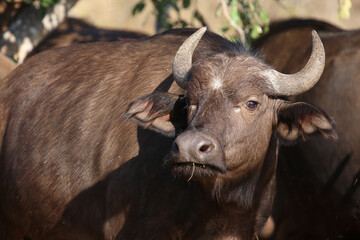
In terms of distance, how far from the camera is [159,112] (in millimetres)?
5402

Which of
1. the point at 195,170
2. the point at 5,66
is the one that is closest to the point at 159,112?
the point at 195,170

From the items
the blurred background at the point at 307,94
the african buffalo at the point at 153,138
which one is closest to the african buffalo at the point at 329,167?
the blurred background at the point at 307,94

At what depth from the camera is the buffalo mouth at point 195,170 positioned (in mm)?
4859

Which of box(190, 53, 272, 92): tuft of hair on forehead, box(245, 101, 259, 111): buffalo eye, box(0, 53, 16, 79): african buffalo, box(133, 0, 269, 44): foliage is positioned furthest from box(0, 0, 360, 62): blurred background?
box(245, 101, 259, 111): buffalo eye

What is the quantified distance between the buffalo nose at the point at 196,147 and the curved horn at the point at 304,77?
0.76 m

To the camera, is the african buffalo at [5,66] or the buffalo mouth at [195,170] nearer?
the buffalo mouth at [195,170]

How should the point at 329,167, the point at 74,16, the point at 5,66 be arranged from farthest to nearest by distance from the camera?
the point at 74,16 < the point at 5,66 < the point at 329,167

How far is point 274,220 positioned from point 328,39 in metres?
2.11

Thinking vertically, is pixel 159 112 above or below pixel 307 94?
above

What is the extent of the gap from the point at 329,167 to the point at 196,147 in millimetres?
3351

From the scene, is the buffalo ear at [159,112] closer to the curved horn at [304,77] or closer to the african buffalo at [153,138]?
the african buffalo at [153,138]

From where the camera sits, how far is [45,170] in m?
6.22

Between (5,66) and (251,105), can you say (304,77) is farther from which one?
(5,66)

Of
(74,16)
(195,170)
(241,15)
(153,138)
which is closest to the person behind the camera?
(195,170)
